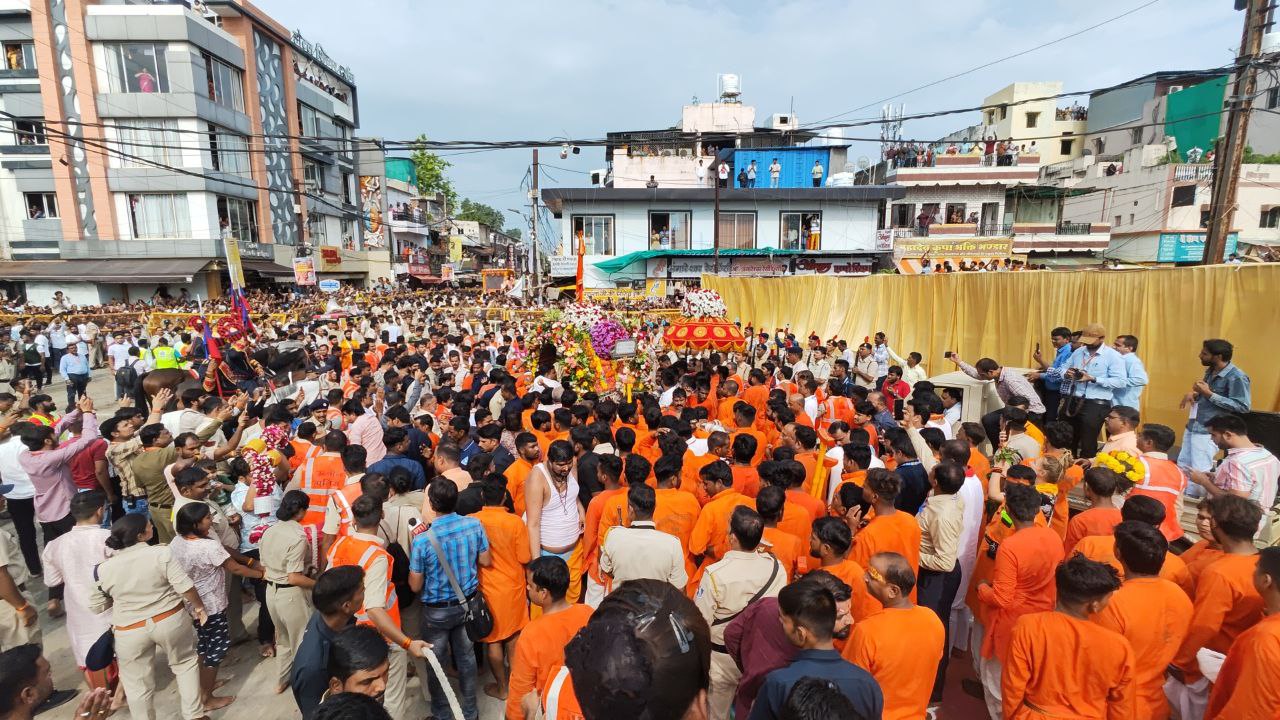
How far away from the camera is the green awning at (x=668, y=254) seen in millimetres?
27859

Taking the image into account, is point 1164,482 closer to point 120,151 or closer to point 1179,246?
point 1179,246

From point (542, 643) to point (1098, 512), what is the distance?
3.57m

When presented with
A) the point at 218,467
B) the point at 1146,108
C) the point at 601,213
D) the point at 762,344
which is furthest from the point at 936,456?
the point at 1146,108

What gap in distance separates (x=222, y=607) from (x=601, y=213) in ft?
86.0

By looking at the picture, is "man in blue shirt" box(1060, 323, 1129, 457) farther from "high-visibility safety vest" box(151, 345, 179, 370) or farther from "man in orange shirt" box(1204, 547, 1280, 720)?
"high-visibility safety vest" box(151, 345, 179, 370)

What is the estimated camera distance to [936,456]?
480 centimetres

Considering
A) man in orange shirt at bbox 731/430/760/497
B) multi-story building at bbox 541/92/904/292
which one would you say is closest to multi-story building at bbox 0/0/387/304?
multi-story building at bbox 541/92/904/292

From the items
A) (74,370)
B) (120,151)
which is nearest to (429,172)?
(120,151)

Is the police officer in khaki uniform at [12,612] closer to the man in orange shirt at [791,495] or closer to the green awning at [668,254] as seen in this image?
the man in orange shirt at [791,495]

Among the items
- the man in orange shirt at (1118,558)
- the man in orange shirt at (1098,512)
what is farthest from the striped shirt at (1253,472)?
the man in orange shirt at (1118,558)

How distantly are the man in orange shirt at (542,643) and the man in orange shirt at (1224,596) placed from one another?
10.2ft

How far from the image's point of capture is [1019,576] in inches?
133

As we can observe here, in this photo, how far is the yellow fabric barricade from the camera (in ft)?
23.1

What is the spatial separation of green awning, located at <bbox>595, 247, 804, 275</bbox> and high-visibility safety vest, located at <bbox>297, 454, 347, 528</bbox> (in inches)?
939
